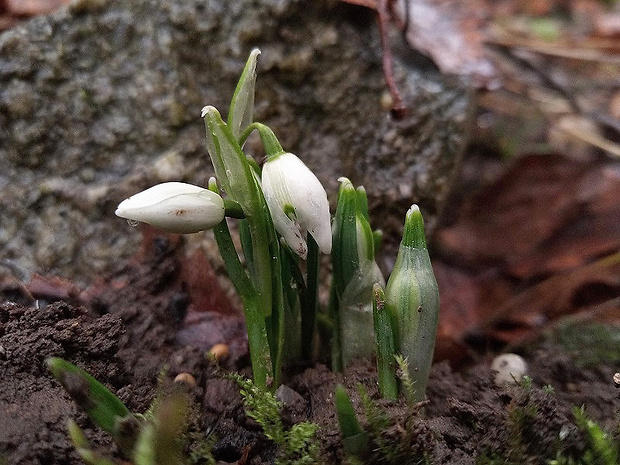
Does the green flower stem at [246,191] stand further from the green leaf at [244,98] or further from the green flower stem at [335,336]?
the green flower stem at [335,336]

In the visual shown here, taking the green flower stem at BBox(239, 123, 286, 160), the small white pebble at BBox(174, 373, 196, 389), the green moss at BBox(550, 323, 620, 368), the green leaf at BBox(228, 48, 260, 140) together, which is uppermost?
the green leaf at BBox(228, 48, 260, 140)

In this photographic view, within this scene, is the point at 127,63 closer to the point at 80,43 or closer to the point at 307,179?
the point at 80,43

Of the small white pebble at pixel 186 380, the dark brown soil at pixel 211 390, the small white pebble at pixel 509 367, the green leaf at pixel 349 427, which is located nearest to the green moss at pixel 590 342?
the dark brown soil at pixel 211 390

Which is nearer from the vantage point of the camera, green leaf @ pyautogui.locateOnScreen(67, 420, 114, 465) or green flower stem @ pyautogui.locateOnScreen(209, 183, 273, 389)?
green leaf @ pyautogui.locateOnScreen(67, 420, 114, 465)

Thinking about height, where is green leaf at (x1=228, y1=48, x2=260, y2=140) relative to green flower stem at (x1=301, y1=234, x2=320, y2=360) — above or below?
above

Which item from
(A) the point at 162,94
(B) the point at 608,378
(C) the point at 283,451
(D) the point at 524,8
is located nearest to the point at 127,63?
(A) the point at 162,94

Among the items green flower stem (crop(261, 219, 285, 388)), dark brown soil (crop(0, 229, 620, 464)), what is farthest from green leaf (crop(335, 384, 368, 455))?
green flower stem (crop(261, 219, 285, 388))

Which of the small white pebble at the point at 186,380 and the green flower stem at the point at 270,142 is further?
the small white pebble at the point at 186,380

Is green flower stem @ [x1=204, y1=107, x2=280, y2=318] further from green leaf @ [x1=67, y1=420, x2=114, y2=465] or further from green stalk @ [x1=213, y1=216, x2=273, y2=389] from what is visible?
green leaf @ [x1=67, y1=420, x2=114, y2=465]
